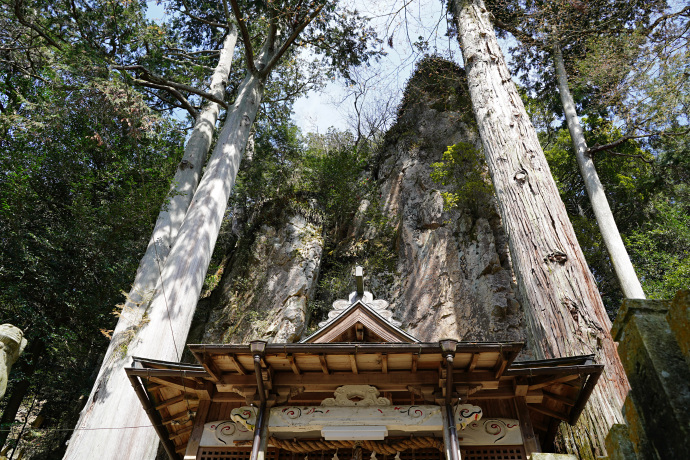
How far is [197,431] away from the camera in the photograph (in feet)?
15.1

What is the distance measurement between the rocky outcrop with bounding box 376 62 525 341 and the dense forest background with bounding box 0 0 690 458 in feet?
1.47

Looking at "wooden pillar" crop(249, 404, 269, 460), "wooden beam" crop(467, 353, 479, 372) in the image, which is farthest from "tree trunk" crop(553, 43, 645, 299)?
"wooden pillar" crop(249, 404, 269, 460)

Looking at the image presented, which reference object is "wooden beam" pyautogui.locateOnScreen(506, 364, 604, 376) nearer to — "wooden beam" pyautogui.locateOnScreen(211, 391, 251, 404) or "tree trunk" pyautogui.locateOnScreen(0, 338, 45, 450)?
"wooden beam" pyautogui.locateOnScreen(211, 391, 251, 404)

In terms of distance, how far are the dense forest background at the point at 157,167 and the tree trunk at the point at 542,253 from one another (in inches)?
129

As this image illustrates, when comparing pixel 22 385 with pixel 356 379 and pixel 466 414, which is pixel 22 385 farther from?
pixel 466 414

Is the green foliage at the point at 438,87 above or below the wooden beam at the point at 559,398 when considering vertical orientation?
above

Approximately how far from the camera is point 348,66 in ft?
41.9

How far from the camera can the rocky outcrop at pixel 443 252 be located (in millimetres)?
9888

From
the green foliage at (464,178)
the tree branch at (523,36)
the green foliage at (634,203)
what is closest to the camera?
the tree branch at (523,36)

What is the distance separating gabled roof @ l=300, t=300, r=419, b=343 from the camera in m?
4.99

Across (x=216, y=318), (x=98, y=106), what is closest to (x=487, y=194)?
(x=216, y=318)

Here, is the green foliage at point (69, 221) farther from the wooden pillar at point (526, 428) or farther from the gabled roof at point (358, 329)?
the wooden pillar at point (526, 428)

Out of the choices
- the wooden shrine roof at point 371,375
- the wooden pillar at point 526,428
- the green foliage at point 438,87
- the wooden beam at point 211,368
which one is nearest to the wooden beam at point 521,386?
the wooden shrine roof at point 371,375

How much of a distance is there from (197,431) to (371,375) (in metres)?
1.85
